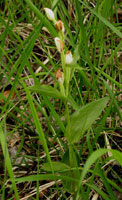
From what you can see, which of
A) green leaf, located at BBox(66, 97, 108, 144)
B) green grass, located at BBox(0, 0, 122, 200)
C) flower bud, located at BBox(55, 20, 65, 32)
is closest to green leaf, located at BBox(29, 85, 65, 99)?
green grass, located at BBox(0, 0, 122, 200)

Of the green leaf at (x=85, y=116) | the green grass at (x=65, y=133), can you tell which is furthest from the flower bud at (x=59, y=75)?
the green leaf at (x=85, y=116)

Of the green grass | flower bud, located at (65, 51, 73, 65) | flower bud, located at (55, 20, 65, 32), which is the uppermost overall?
flower bud, located at (55, 20, 65, 32)

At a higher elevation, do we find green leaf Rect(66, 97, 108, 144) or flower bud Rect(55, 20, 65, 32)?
flower bud Rect(55, 20, 65, 32)

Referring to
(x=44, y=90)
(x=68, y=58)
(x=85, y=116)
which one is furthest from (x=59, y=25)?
(x=85, y=116)

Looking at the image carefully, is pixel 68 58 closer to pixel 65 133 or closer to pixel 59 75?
pixel 59 75

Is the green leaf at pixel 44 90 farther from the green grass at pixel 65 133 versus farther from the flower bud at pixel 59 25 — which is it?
the flower bud at pixel 59 25

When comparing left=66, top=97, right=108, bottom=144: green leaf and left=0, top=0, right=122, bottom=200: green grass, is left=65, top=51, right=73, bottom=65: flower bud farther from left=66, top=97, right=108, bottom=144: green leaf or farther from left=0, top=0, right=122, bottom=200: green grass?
left=66, top=97, right=108, bottom=144: green leaf

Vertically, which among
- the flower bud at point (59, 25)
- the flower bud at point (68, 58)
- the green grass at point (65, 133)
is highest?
A: the flower bud at point (59, 25)

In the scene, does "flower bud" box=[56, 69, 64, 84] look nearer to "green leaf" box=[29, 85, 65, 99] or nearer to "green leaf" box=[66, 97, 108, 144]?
"green leaf" box=[29, 85, 65, 99]
